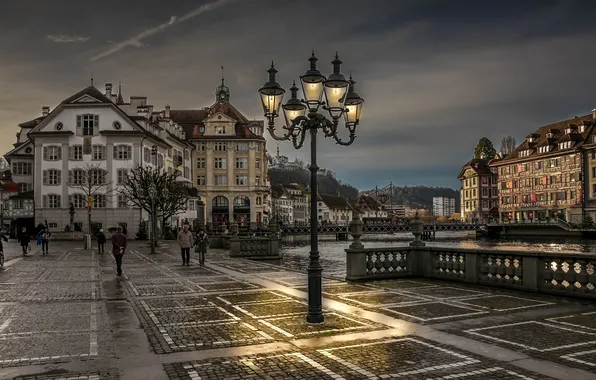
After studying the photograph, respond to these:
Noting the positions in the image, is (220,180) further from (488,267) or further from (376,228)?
(488,267)

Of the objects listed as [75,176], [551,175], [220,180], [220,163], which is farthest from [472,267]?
[551,175]

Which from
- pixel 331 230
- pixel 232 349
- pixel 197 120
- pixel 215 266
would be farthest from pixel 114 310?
pixel 197 120

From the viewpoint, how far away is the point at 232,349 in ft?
31.2

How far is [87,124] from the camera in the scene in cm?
6619

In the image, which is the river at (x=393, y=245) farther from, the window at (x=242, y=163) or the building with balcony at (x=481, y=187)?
the building with balcony at (x=481, y=187)

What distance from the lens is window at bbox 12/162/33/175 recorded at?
71.6 meters

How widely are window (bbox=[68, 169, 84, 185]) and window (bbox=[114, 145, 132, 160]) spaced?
4.25m

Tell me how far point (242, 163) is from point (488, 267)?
277 ft

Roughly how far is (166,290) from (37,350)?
825 cm

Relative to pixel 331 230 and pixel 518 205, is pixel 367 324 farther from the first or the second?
pixel 518 205

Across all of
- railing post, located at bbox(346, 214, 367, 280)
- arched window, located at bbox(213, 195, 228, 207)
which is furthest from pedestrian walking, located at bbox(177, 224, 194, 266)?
arched window, located at bbox(213, 195, 228, 207)

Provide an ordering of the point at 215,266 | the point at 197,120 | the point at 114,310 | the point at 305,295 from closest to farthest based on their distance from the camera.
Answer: the point at 114,310 → the point at 305,295 → the point at 215,266 → the point at 197,120

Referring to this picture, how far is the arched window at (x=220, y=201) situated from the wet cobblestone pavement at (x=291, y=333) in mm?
81677

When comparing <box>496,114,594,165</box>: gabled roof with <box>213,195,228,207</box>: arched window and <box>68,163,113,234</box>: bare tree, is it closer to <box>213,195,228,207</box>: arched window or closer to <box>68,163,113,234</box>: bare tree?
<box>213,195,228,207</box>: arched window
